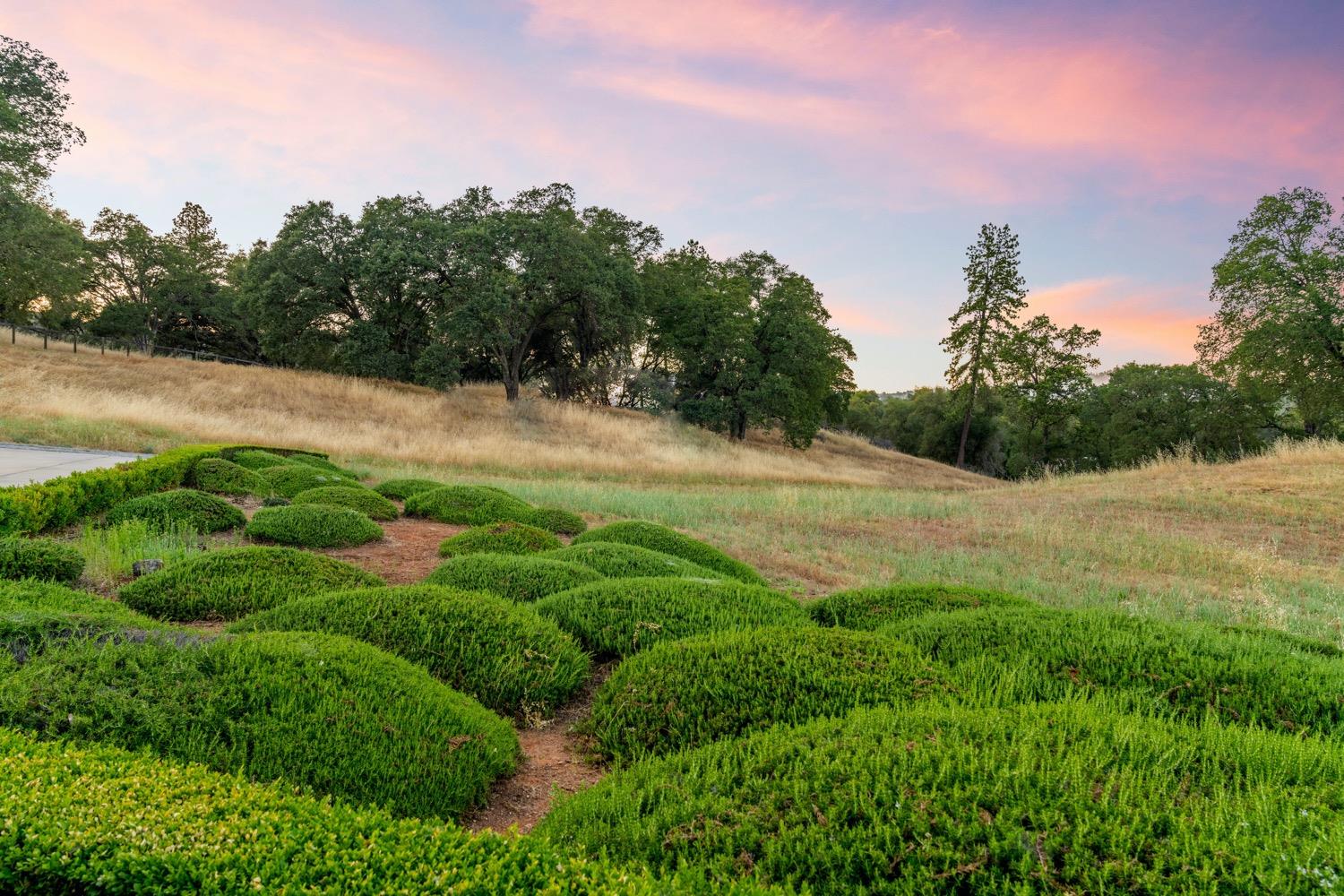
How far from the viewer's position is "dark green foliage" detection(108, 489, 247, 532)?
6878mm

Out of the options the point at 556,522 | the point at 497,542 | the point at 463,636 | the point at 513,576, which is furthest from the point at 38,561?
the point at 556,522

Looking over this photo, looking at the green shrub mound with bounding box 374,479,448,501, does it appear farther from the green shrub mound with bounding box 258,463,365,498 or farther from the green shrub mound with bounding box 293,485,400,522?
the green shrub mound with bounding box 293,485,400,522

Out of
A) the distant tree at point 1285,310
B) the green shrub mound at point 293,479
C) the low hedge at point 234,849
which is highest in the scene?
the distant tree at point 1285,310

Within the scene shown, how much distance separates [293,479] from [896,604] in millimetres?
8751

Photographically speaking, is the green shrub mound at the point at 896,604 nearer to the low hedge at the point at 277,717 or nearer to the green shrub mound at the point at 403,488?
the low hedge at the point at 277,717

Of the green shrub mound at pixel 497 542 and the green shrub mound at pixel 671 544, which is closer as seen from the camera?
the green shrub mound at pixel 497 542

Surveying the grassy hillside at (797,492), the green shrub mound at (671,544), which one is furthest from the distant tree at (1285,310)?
the green shrub mound at (671,544)

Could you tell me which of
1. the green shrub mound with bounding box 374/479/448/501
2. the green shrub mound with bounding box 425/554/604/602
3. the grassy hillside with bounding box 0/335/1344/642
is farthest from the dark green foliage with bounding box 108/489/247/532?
the grassy hillside with bounding box 0/335/1344/642

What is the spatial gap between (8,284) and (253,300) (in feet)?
29.6

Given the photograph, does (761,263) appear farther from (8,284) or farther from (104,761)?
(104,761)

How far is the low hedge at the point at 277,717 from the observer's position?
8.34 ft

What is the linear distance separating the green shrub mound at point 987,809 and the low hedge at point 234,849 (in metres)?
0.32

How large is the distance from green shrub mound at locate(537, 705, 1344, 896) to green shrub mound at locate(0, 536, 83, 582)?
4.76m

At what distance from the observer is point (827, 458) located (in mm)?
38156
